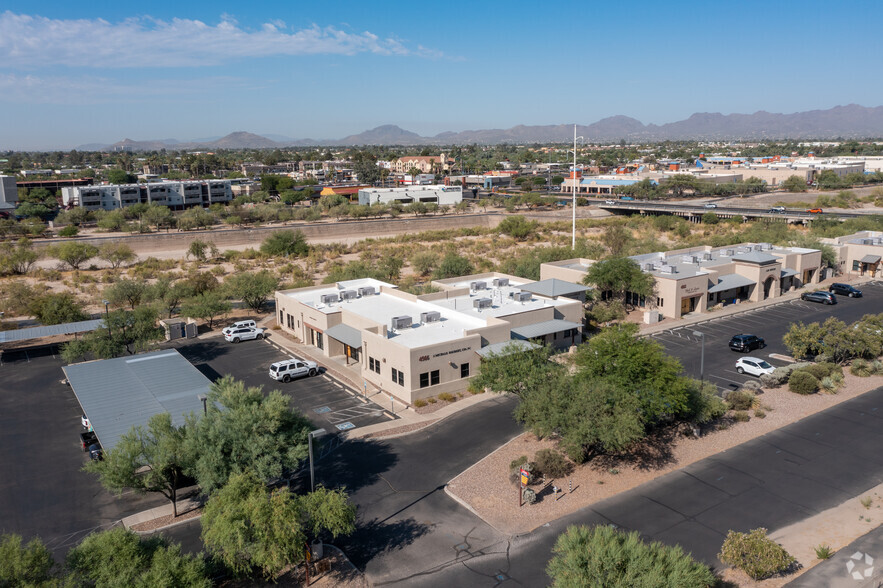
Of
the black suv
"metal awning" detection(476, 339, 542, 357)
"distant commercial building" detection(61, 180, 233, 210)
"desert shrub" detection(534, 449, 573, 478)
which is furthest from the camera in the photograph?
"distant commercial building" detection(61, 180, 233, 210)

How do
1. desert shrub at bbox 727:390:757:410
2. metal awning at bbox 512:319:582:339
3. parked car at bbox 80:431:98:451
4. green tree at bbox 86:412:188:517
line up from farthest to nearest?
metal awning at bbox 512:319:582:339, desert shrub at bbox 727:390:757:410, parked car at bbox 80:431:98:451, green tree at bbox 86:412:188:517

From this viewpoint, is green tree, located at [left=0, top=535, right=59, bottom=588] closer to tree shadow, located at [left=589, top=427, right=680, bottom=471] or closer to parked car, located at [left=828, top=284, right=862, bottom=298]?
tree shadow, located at [left=589, top=427, right=680, bottom=471]

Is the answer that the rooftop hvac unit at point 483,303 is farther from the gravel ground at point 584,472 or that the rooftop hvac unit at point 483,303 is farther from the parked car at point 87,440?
the parked car at point 87,440

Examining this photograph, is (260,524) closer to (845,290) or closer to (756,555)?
(756,555)

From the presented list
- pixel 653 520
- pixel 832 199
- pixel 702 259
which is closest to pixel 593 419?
pixel 653 520

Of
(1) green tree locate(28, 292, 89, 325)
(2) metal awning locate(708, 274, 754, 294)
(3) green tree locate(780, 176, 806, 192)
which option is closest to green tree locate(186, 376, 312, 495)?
(1) green tree locate(28, 292, 89, 325)

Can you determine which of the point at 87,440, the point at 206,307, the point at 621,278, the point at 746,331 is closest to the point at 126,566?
the point at 87,440

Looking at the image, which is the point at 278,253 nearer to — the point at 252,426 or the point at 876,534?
the point at 252,426

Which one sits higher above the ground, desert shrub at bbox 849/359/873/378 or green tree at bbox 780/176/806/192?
green tree at bbox 780/176/806/192
